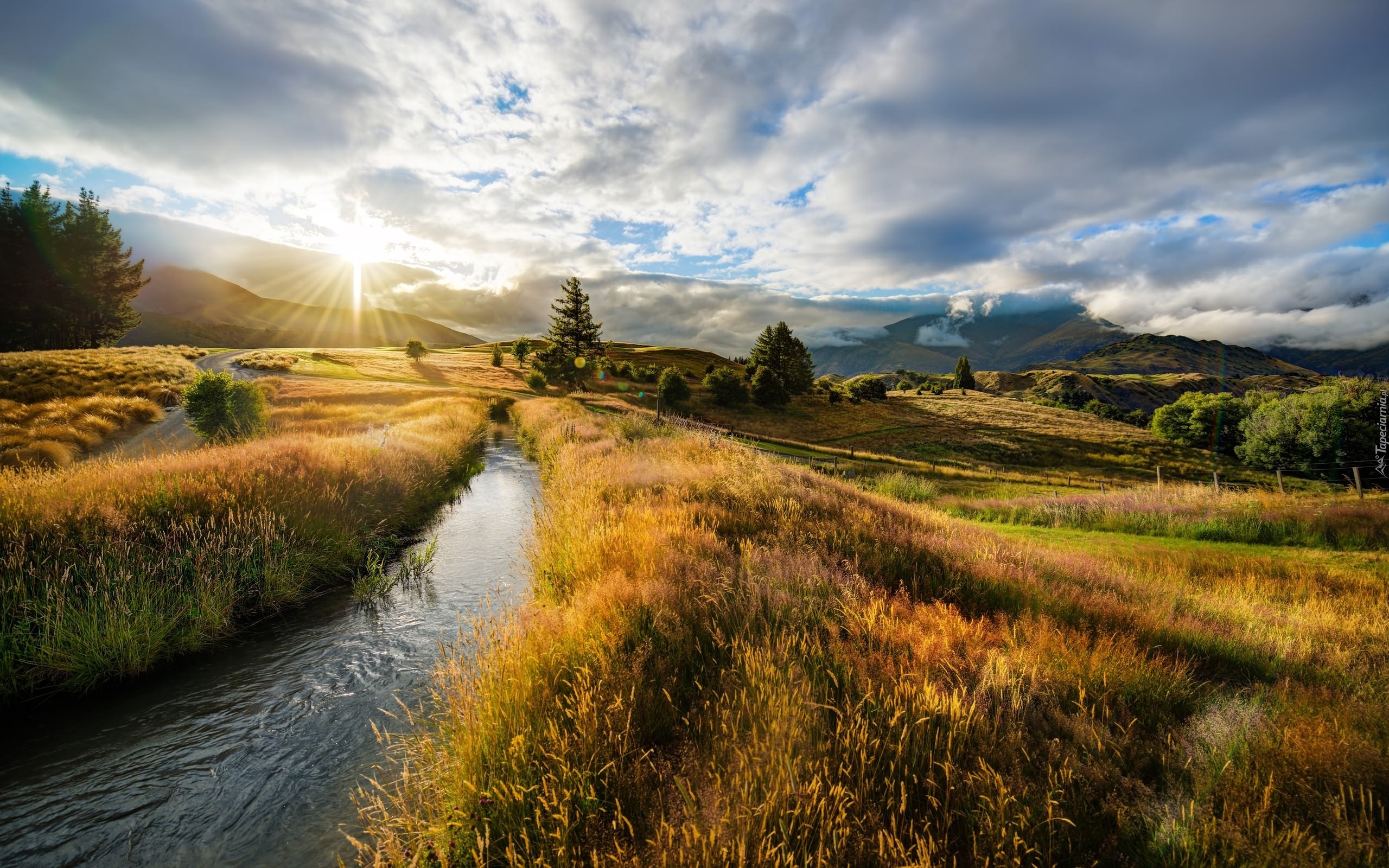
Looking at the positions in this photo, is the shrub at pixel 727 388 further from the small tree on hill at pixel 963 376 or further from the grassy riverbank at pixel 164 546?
the small tree on hill at pixel 963 376

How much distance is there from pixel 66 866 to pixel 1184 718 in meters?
9.10

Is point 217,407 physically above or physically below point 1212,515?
above

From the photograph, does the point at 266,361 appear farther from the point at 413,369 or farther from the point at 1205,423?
the point at 1205,423

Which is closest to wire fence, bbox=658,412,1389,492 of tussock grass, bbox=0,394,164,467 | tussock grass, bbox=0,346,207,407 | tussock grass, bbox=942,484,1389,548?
tussock grass, bbox=942,484,1389,548

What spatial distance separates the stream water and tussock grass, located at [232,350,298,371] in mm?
69897

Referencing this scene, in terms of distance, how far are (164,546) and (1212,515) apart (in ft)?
90.7

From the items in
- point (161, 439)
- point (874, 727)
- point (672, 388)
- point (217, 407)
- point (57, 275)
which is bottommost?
point (874, 727)

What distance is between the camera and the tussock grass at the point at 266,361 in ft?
200

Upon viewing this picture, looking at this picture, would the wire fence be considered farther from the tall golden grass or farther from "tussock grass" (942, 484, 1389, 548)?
the tall golden grass

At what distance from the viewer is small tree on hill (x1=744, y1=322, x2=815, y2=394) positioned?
82.9m

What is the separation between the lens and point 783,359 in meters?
83.5

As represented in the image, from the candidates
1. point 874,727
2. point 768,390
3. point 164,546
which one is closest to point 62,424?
point 164,546

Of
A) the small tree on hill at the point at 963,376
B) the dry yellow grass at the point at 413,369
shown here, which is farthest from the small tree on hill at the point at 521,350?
the small tree on hill at the point at 963,376

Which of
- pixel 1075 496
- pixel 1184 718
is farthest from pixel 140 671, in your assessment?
pixel 1075 496
